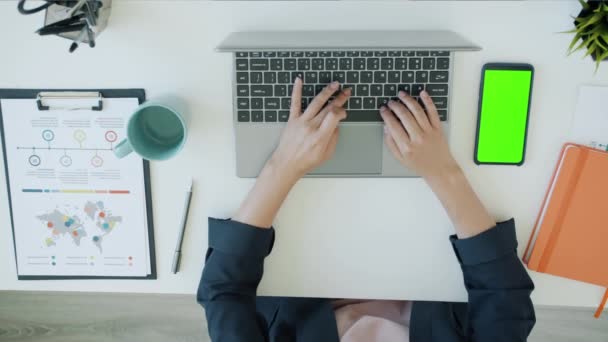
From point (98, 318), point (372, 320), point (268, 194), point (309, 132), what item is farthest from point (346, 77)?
point (98, 318)

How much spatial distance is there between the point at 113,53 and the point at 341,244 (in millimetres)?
588

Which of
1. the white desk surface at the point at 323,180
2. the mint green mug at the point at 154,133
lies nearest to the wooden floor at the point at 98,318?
the white desk surface at the point at 323,180

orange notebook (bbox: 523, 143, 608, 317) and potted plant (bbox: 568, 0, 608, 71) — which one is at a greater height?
potted plant (bbox: 568, 0, 608, 71)

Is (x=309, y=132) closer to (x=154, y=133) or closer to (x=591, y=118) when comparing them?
(x=154, y=133)

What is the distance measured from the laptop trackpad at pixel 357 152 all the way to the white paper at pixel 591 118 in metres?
0.39

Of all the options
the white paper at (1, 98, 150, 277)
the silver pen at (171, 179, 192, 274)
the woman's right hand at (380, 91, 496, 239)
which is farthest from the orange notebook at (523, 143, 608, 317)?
the white paper at (1, 98, 150, 277)

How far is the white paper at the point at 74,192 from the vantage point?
944 mm

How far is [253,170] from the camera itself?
3.05 feet

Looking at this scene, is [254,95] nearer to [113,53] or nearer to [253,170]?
[253,170]

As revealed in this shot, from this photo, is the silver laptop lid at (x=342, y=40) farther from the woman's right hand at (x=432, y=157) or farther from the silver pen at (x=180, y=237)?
the silver pen at (x=180, y=237)

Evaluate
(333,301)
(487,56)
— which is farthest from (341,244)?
(487,56)

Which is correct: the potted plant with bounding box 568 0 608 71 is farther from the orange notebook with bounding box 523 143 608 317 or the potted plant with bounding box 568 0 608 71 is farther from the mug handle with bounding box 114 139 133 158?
the mug handle with bounding box 114 139 133 158

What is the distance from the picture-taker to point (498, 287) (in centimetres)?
90

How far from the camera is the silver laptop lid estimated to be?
0.85m
